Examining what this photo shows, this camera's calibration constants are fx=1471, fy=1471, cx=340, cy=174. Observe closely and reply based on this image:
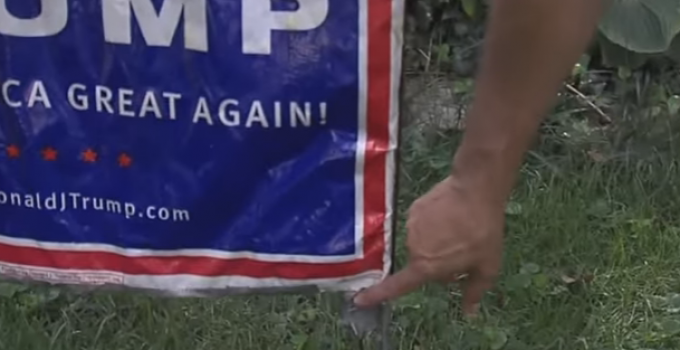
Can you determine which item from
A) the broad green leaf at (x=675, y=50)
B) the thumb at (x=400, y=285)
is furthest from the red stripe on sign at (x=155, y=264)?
the broad green leaf at (x=675, y=50)

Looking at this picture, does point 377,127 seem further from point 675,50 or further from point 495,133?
point 675,50

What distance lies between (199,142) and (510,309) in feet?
3.46

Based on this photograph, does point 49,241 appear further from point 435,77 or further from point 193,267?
point 435,77

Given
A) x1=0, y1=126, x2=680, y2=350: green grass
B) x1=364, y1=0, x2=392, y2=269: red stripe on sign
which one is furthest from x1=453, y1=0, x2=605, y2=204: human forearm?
x1=0, y1=126, x2=680, y2=350: green grass

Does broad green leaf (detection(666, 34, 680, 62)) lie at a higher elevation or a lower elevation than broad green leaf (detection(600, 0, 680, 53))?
lower

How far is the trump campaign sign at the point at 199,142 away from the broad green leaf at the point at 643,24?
5.17ft

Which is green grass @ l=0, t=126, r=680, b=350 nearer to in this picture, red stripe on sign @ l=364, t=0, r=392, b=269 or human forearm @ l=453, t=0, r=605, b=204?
red stripe on sign @ l=364, t=0, r=392, b=269

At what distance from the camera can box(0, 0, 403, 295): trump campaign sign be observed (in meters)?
2.25

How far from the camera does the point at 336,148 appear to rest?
2.30 m

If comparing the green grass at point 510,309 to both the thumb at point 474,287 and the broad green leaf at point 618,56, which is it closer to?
the broad green leaf at point 618,56

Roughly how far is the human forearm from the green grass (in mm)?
1393

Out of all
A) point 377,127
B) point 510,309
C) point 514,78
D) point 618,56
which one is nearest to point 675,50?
point 618,56

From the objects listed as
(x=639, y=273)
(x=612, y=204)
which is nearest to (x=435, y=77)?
(x=612, y=204)

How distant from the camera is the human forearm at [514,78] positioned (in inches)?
54.7
